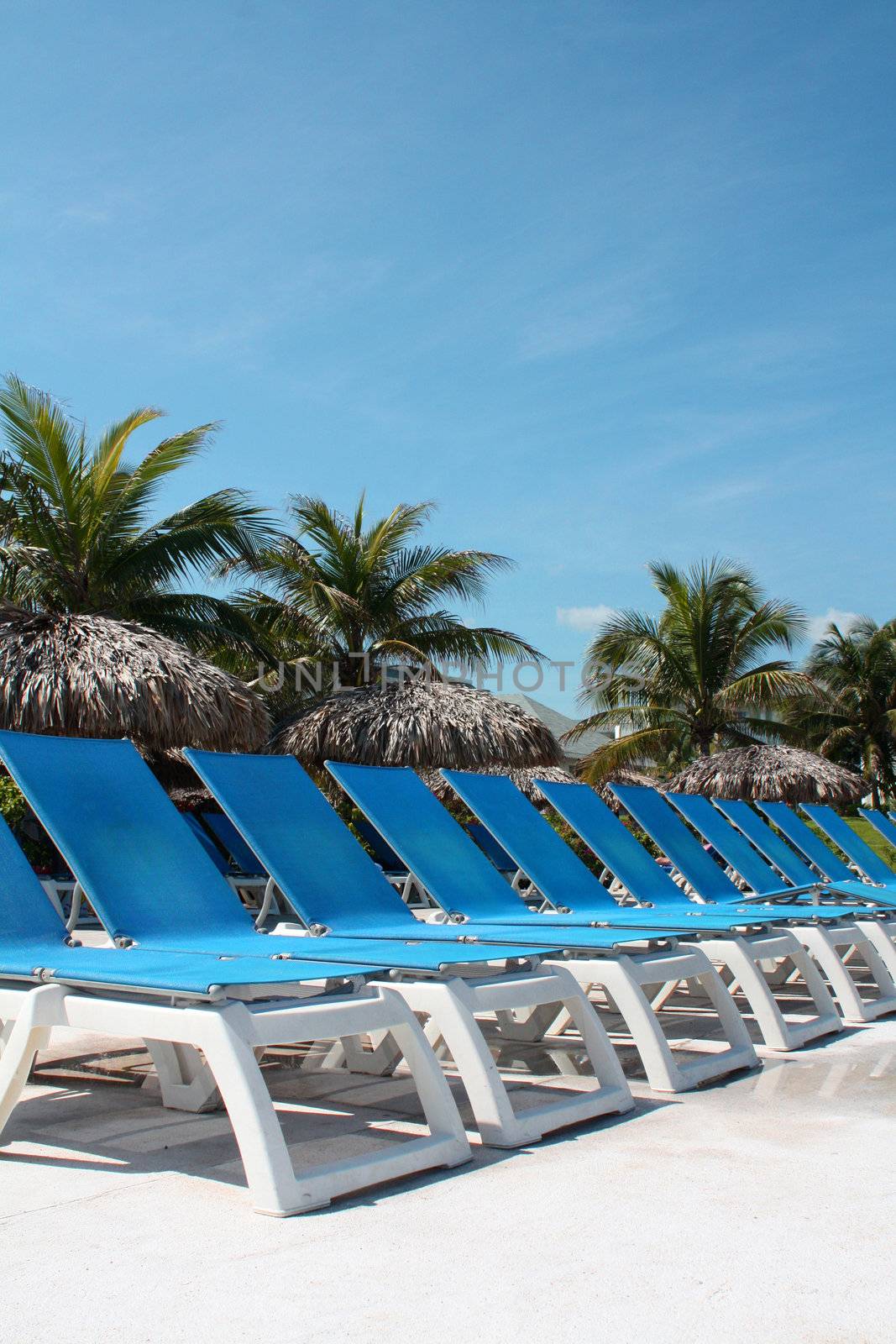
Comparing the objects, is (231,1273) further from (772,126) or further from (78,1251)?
(772,126)

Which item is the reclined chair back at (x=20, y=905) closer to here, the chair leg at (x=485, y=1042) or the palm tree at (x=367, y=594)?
the chair leg at (x=485, y=1042)

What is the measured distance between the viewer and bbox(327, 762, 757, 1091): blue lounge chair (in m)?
3.54

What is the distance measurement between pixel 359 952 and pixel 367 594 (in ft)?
51.2

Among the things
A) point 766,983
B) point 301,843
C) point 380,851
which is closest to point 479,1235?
point 301,843

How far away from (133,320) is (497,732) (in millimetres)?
5960

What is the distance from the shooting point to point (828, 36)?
1025 cm

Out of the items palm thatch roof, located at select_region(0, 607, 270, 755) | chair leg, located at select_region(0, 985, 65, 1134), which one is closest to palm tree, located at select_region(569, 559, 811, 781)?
palm thatch roof, located at select_region(0, 607, 270, 755)

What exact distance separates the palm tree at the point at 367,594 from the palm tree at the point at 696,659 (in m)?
4.48

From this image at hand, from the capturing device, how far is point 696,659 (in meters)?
21.9

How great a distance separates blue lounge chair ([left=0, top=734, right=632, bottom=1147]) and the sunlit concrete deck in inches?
6.8

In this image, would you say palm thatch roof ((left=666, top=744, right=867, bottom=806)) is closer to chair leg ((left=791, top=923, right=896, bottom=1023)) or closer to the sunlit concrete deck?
chair leg ((left=791, top=923, right=896, bottom=1023))

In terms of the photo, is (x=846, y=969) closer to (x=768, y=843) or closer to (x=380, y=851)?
(x=768, y=843)

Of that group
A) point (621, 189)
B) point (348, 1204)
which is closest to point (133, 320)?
point (621, 189)

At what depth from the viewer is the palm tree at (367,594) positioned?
18.6 m
